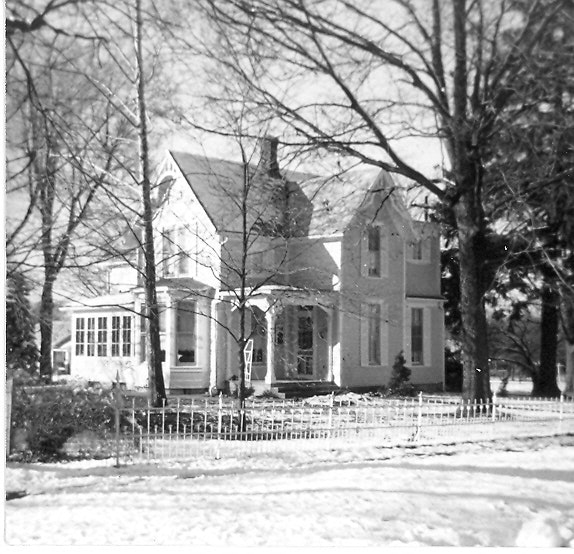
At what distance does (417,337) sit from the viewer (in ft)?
12.9

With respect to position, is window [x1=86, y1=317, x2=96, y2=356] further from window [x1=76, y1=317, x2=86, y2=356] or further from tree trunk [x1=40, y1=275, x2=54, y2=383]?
tree trunk [x1=40, y1=275, x2=54, y2=383]

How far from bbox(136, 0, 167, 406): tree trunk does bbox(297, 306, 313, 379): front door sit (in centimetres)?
63

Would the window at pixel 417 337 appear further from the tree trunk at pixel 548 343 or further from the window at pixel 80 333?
the window at pixel 80 333

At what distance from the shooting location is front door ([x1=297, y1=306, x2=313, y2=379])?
3818 millimetres

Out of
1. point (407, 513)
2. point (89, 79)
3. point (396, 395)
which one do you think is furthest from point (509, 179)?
point (89, 79)

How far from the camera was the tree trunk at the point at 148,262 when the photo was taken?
3.84 m

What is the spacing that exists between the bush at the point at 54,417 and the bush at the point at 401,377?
1326 mm

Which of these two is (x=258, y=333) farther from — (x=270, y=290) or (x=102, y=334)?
(x=102, y=334)

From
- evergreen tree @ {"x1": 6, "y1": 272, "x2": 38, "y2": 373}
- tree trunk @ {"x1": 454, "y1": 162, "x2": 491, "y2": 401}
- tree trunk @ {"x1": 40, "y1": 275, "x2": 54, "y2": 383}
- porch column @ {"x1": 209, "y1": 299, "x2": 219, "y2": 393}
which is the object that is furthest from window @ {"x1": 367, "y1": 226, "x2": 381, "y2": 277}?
evergreen tree @ {"x1": 6, "y1": 272, "x2": 38, "y2": 373}

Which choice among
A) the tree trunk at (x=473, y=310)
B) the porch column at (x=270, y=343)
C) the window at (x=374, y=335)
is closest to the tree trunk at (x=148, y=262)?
the porch column at (x=270, y=343)

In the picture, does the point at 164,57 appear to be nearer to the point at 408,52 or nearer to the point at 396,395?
the point at 408,52

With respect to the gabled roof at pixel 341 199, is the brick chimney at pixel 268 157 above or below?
above

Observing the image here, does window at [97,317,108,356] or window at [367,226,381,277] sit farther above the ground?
window at [367,226,381,277]

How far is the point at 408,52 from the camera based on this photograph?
163 inches
